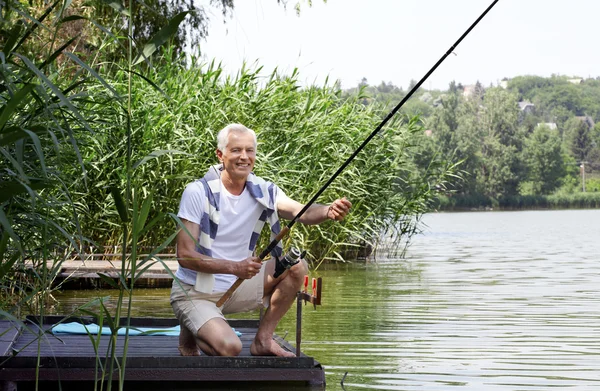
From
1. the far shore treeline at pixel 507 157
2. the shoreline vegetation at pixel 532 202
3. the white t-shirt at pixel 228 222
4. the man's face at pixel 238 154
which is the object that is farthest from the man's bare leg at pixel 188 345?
the shoreline vegetation at pixel 532 202

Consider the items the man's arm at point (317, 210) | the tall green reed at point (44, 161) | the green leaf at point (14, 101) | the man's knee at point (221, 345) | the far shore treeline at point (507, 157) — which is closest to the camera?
the green leaf at point (14, 101)

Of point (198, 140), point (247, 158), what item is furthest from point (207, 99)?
point (247, 158)

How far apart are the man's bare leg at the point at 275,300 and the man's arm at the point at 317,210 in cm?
21

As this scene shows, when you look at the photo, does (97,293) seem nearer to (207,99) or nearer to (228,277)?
(207,99)

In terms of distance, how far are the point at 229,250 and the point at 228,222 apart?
13 cm

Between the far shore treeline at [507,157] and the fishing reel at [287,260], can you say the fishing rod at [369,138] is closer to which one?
the fishing reel at [287,260]

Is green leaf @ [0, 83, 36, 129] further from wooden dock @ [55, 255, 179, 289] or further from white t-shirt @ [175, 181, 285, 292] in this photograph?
wooden dock @ [55, 255, 179, 289]

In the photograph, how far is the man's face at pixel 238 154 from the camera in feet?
17.0

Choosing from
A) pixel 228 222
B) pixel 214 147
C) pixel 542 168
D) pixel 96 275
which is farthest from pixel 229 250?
pixel 542 168

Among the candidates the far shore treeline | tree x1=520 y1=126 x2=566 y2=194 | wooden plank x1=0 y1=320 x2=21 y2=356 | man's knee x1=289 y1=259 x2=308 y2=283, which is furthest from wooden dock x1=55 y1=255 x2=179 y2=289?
tree x1=520 y1=126 x2=566 y2=194

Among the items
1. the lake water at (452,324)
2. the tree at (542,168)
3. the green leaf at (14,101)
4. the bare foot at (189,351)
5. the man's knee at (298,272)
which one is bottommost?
the lake water at (452,324)

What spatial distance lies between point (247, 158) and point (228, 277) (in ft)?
1.90

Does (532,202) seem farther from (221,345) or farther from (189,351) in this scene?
(221,345)

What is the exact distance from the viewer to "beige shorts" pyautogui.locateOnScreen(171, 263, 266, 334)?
5.06 meters
